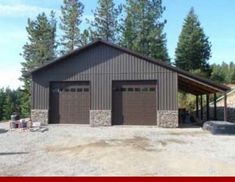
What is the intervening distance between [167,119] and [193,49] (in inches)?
1167

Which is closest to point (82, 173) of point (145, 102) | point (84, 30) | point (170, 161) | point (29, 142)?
point (170, 161)

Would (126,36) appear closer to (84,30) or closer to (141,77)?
→ (84,30)

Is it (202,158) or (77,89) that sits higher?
(77,89)

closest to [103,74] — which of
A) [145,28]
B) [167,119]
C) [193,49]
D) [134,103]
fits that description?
[134,103]

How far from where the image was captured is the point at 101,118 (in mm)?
23469

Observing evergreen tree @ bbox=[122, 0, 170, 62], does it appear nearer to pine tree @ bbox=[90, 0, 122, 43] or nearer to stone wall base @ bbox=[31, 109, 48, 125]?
pine tree @ bbox=[90, 0, 122, 43]

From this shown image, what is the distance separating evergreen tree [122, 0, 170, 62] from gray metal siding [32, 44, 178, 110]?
2326 cm

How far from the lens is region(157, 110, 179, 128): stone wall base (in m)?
22.7

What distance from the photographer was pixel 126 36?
157 feet

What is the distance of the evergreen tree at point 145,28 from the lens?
47.1m

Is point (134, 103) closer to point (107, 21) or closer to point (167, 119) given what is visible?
point (167, 119)

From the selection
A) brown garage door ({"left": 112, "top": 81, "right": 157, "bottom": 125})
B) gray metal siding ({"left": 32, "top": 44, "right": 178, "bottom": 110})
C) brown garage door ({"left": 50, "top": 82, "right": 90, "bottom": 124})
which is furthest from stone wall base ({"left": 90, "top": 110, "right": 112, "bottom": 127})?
brown garage door ({"left": 50, "top": 82, "right": 90, "bottom": 124})

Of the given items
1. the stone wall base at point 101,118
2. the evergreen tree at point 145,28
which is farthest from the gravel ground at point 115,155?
the evergreen tree at point 145,28

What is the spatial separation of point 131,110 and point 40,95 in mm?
5988
